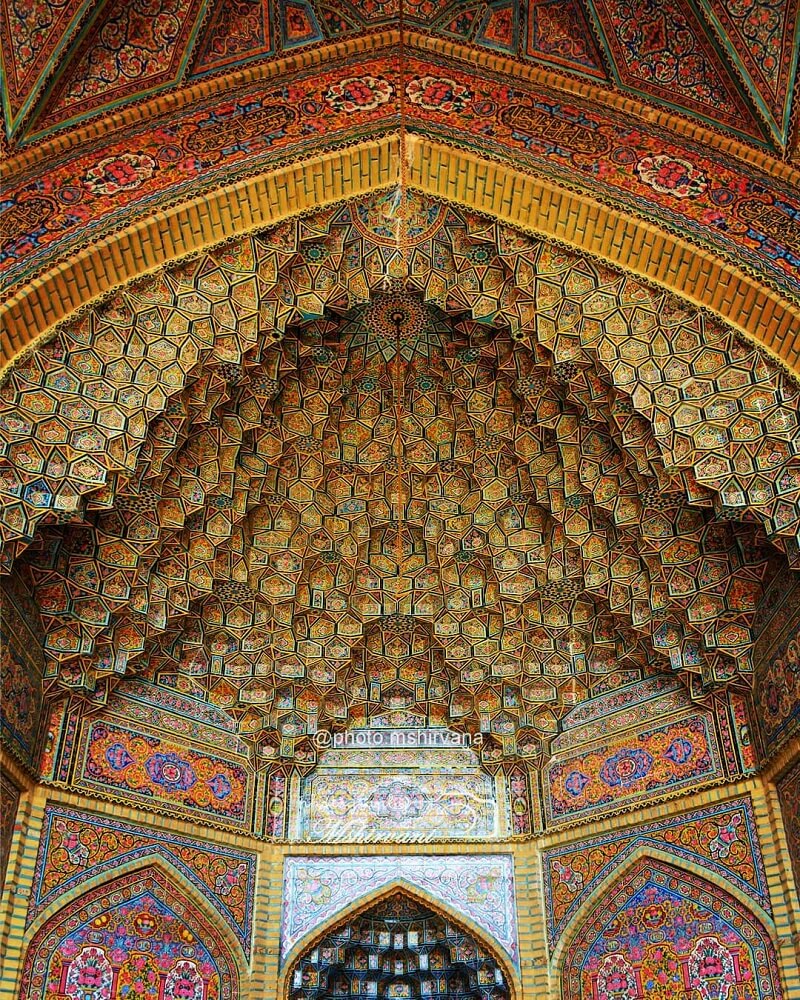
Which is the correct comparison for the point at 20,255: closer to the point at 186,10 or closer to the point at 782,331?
the point at 186,10

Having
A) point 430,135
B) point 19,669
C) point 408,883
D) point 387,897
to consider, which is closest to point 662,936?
point 408,883

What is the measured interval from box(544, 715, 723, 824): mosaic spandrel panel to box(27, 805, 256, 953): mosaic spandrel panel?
248 cm

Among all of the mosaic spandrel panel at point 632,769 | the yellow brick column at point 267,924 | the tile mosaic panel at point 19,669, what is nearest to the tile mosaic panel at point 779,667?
the mosaic spandrel panel at point 632,769

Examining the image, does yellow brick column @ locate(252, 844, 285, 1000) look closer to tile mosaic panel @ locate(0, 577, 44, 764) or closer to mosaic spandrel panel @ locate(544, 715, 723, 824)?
tile mosaic panel @ locate(0, 577, 44, 764)

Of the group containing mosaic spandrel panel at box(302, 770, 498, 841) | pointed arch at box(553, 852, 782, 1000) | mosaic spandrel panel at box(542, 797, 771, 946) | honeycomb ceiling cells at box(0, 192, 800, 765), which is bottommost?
pointed arch at box(553, 852, 782, 1000)

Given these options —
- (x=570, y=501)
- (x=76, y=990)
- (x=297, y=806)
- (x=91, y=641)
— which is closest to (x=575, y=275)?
(x=570, y=501)

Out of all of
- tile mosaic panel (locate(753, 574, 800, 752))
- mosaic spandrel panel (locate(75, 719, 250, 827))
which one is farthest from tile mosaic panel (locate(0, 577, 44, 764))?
tile mosaic panel (locate(753, 574, 800, 752))

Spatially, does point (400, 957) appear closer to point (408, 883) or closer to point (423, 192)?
point (408, 883)

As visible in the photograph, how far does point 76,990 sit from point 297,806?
2142mm

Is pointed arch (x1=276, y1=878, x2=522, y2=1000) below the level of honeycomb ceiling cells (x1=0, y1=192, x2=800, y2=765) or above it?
below

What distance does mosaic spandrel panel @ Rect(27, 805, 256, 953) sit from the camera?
672 cm

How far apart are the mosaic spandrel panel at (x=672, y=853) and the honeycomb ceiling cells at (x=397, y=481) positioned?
0.91 meters

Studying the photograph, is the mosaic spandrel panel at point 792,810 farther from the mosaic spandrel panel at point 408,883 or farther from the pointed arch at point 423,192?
the pointed arch at point 423,192

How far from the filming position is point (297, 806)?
812 cm
